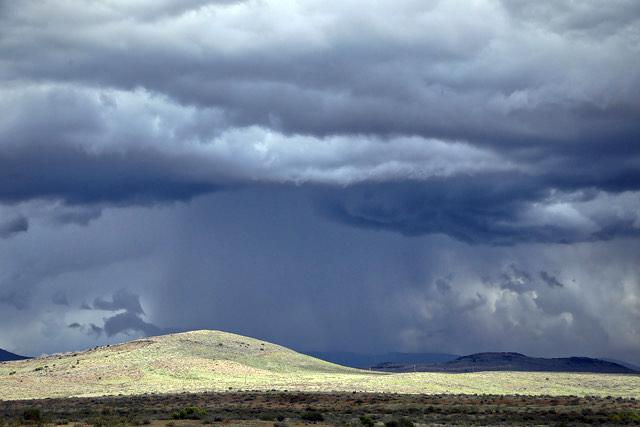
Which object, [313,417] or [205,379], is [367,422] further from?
[205,379]

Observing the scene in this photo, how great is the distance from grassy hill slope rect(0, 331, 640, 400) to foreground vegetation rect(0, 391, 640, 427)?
831 inches

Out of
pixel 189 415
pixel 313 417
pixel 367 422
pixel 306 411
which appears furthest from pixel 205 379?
pixel 367 422

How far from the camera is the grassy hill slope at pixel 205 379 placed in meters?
132

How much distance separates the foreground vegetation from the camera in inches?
2714

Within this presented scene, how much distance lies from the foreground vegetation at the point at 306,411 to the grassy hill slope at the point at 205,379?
2110cm

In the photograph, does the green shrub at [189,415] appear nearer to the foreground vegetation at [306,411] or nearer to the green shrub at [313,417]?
the foreground vegetation at [306,411]

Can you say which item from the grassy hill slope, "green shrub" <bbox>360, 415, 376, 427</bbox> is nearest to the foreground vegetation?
"green shrub" <bbox>360, 415, 376, 427</bbox>

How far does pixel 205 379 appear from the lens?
511ft

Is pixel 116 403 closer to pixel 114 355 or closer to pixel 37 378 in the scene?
pixel 37 378

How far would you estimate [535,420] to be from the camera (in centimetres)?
7231

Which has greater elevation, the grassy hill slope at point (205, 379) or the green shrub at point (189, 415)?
the grassy hill slope at point (205, 379)

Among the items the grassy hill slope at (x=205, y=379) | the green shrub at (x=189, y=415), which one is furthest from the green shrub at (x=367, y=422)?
the grassy hill slope at (x=205, y=379)

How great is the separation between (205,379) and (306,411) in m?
78.7

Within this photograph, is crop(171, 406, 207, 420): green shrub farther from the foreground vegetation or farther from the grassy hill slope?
the grassy hill slope
